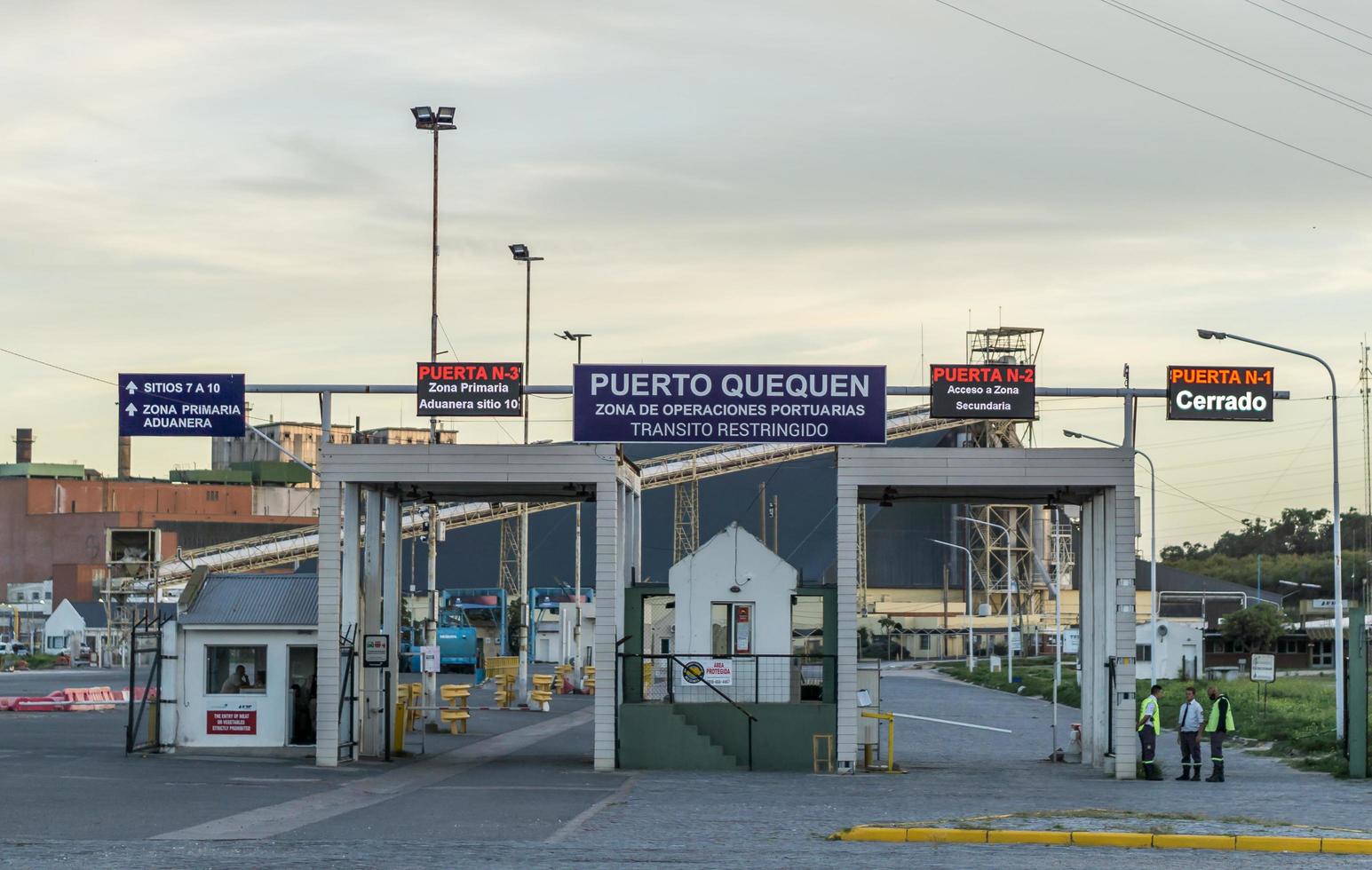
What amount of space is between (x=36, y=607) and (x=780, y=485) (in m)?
56.0

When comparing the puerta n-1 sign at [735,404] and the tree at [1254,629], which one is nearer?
the puerta n-1 sign at [735,404]

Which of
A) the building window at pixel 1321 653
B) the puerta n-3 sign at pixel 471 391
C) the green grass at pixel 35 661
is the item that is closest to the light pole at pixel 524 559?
the puerta n-3 sign at pixel 471 391

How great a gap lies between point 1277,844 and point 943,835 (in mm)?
3838

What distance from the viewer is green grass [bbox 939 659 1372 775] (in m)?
36.0

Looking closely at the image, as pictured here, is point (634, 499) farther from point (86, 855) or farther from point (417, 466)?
point (86, 855)

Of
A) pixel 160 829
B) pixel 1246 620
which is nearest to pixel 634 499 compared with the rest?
pixel 160 829

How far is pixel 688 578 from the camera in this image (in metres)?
33.9

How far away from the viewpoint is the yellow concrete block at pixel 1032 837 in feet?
64.8

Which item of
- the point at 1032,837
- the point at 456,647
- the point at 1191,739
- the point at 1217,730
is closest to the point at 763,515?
the point at 456,647

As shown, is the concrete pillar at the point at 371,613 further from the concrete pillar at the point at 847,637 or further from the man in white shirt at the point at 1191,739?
the man in white shirt at the point at 1191,739

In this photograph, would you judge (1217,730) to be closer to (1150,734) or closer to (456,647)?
(1150,734)

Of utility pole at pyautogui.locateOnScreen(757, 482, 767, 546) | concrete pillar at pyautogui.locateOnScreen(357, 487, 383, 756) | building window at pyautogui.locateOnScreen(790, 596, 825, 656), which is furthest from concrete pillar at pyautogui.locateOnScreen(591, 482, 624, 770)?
utility pole at pyautogui.locateOnScreen(757, 482, 767, 546)

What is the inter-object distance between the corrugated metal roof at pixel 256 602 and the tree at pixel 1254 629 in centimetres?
7947

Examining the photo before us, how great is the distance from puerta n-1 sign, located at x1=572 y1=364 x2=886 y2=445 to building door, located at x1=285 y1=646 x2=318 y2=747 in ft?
23.9
